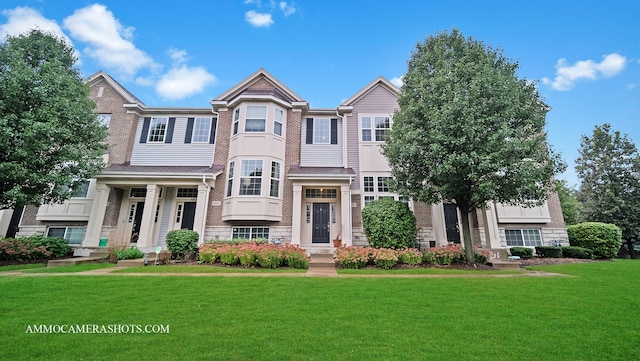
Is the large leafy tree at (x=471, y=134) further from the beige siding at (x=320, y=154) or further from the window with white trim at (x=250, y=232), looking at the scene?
the window with white trim at (x=250, y=232)

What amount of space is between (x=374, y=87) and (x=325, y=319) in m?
14.8

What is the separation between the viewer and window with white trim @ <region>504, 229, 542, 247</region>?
14609mm

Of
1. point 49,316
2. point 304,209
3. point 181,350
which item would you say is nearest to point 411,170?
point 304,209

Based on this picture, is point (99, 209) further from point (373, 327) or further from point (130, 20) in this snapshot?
point (373, 327)

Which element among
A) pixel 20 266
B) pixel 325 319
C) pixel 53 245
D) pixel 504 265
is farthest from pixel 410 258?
pixel 53 245

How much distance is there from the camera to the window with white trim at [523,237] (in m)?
14.6

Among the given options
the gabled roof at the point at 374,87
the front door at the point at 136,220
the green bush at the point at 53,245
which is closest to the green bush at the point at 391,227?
the gabled roof at the point at 374,87

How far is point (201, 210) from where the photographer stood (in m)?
13.3

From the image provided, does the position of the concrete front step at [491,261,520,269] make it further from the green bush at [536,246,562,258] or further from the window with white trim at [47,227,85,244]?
the window with white trim at [47,227,85,244]

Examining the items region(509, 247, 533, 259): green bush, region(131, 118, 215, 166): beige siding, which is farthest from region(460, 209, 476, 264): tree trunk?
region(131, 118, 215, 166): beige siding

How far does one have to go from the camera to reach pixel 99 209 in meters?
13.0

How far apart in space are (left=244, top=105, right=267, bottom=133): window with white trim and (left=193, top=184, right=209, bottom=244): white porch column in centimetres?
396

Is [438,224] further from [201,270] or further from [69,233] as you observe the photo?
[69,233]

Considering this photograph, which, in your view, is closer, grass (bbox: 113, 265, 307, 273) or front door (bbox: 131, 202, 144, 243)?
grass (bbox: 113, 265, 307, 273)
